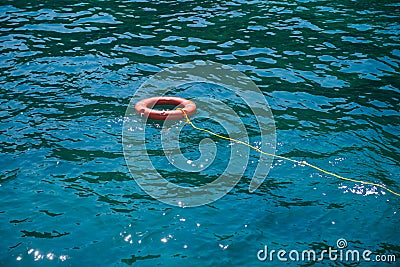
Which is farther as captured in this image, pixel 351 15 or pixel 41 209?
pixel 351 15

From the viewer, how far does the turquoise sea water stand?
5641 mm

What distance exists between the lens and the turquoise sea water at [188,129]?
5.64 m

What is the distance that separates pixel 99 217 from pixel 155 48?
5.33 metres

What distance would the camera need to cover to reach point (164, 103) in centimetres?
867

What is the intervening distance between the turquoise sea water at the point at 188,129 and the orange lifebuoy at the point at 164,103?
0.39 meters

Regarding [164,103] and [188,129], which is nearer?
[188,129]

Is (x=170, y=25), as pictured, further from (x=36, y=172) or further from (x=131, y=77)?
(x=36, y=172)

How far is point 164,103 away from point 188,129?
102 cm

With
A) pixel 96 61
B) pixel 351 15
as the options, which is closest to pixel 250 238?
pixel 96 61

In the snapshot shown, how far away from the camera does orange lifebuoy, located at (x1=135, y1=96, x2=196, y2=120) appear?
26.1 feet

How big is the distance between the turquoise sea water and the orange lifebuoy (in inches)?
15.5

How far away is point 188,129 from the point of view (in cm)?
787

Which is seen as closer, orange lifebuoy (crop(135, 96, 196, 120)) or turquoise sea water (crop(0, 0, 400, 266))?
turquoise sea water (crop(0, 0, 400, 266))

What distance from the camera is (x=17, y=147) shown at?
7.20 m
